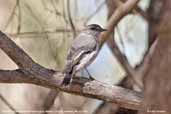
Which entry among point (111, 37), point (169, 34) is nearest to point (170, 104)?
point (169, 34)

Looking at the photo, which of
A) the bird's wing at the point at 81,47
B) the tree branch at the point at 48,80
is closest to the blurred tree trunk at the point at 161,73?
the tree branch at the point at 48,80

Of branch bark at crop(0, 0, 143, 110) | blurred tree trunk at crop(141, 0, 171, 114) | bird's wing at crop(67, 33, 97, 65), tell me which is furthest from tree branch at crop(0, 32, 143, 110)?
blurred tree trunk at crop(141, 0, 171, 114)

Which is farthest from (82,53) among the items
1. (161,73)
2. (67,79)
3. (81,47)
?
(161,73)

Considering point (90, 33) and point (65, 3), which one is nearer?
point (90, 33)

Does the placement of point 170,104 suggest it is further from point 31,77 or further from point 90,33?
point 90,33

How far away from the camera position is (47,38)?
3.81 m

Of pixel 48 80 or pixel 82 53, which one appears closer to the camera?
pixel 48 80

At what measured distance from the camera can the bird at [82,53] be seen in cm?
251

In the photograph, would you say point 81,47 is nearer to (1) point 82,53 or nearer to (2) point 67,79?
(1) point 82,53

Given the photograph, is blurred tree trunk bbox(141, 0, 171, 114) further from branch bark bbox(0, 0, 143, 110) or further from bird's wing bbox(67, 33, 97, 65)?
bird's wing bbox(67, 33, 97, 65)

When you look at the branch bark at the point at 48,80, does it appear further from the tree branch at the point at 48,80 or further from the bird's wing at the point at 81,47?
the bird's wing at the point at 81,47

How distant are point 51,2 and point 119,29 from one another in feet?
2.69

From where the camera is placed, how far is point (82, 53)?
2.68 metres

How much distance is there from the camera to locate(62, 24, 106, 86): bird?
251 cm
